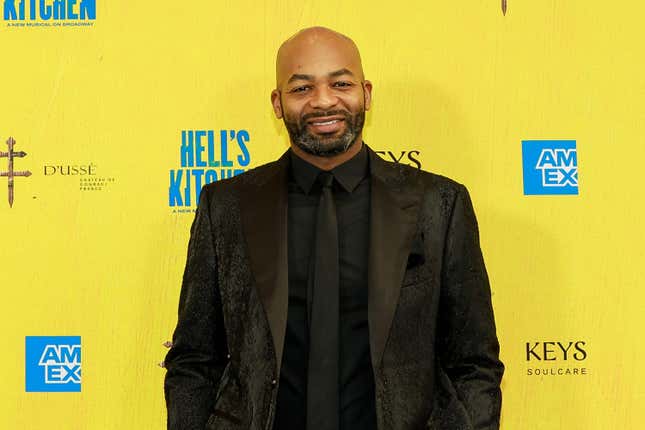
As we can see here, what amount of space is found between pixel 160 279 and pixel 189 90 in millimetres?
579

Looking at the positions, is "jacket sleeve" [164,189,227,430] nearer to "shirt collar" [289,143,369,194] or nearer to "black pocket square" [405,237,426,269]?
"shirt collar" [289,143,369,194]

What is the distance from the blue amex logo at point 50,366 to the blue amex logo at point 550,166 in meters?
1.46

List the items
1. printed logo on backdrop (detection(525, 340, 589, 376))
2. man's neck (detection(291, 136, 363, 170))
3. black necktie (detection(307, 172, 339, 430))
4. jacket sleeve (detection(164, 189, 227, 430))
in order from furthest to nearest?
printed logo on backdrop (detection(525, 340, 589, 376))
man's neck (detection(291, 136, 363, 170))
jacket sleeve (detection(164, 189, 227, 430))
black necktie (detection(307, 172, 339, 430))

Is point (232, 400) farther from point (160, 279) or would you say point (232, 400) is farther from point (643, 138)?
point (643, 138)

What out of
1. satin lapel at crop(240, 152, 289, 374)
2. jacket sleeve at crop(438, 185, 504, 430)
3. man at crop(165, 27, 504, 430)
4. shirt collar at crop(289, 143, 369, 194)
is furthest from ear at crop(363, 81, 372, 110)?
jacket sleeve at crop(438, 185, 504, 430)

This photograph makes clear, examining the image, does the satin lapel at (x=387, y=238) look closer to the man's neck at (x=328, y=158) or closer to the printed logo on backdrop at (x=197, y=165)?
the man's neck at (x=328, y=158)

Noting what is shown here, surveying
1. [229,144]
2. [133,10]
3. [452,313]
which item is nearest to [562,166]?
[452,313]

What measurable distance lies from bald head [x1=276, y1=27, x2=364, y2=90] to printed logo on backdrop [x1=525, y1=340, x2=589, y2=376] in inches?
39.7

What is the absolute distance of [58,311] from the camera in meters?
2.48

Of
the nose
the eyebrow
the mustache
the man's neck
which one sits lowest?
the man's neck

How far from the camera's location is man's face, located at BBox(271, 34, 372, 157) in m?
1.96

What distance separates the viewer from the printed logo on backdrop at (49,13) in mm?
2529

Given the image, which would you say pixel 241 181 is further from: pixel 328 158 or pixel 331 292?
pixel 331 292

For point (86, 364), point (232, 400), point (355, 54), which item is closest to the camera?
point (232, 400)
